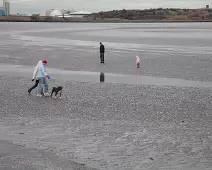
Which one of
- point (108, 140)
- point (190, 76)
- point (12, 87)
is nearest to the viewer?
point (108, 140)

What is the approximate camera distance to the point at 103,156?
32.6ft

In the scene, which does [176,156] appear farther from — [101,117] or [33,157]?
[101,117]

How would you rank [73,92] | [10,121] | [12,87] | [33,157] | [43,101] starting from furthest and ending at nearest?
1. [12,87]
2. [73,92]
3. [43,101]
4. [10,121]
5. [33,157]

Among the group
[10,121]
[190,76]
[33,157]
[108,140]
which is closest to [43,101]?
[10,121]

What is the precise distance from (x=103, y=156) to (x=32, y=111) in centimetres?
569

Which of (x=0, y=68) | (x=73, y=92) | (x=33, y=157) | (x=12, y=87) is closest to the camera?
(x=33, y=157)

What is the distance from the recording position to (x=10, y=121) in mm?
13438

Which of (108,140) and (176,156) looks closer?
(176,156)

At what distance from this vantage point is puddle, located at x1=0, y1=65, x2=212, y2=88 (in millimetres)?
21219

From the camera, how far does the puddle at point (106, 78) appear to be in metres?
21.2

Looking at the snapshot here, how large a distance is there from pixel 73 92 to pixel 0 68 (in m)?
11.5

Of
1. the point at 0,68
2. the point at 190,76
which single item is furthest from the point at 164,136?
the point at 0,68

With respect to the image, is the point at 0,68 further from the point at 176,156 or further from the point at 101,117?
the point at 176,156

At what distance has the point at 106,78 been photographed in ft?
76.2
